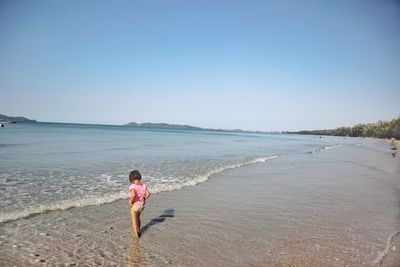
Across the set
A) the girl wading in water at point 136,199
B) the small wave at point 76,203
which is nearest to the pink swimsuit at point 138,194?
the girl wading in water at point 136,199

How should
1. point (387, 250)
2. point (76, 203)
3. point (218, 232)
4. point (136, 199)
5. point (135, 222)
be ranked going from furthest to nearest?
point (76, 203) < point (218, 232) < point (136, 199) < point (135, 222) < point (387, 250)

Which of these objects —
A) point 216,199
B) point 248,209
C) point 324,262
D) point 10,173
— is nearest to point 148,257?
point 324,262

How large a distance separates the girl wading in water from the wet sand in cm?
32

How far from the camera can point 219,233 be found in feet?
25.9

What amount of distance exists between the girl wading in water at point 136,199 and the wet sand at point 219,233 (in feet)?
1.06

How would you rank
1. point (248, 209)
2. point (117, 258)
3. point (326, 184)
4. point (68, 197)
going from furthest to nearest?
point (326, 184), point (68, 197), point (248, 209), point (117, 258)

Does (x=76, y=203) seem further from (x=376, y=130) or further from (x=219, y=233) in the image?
(x=376, y=130)

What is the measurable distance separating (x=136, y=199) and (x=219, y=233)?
228 centimetres

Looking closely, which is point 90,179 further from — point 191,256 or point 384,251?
point 384,251

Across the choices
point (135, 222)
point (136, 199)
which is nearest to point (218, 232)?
point (135, 222)

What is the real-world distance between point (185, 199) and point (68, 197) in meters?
4.19

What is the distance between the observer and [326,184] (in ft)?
52.4

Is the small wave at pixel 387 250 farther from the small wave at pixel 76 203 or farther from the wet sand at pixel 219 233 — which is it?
the small wave at pixel 76 203

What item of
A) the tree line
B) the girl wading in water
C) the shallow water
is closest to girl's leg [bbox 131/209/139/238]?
the girl wading in water
